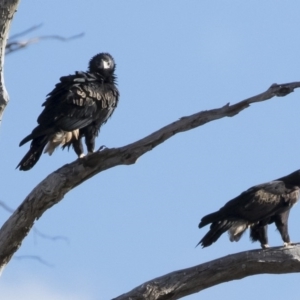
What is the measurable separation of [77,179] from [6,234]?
59cm

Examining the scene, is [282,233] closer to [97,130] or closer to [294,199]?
[294,199]

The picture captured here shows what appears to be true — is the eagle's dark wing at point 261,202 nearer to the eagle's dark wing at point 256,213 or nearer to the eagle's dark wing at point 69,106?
the eagle's dark wing at point 256,213

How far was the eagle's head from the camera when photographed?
805 centimetres

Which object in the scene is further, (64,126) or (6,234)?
(64,126)

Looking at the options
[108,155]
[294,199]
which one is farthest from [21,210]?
[294,199]

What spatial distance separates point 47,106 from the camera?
7180 millimetres

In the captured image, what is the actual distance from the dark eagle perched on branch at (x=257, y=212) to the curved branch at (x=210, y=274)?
1020mm

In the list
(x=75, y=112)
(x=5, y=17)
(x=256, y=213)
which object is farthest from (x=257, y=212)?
(x=5, y=17)

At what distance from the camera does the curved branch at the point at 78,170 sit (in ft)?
18.1

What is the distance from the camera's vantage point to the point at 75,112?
23.5ft

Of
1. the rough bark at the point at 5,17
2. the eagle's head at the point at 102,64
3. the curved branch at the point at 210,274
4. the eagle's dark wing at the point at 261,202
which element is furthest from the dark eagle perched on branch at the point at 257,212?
the rough bark at the point at 5,17

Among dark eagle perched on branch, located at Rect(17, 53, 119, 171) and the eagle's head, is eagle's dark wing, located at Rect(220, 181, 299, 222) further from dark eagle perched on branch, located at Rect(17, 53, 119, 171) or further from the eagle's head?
the eagle's head

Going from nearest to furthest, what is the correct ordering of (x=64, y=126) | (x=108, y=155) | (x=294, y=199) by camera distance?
1. (x=108, y=155)
2. (x=64, y=126)
3. (x=294, y=199)

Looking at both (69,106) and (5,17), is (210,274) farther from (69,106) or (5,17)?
(69,106)
